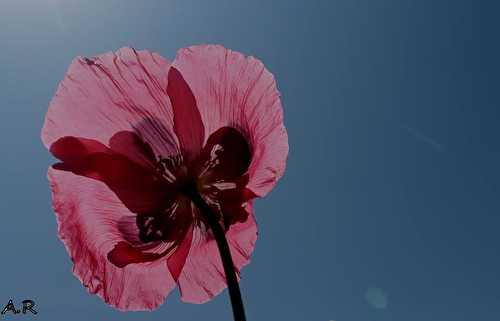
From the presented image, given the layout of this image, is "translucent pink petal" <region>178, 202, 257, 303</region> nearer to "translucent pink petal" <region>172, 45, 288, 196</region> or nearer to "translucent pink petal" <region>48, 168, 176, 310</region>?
"translucent pink petal" <region>48, 168, 176, 310</region>

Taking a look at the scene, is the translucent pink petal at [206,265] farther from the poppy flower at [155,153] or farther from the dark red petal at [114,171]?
the dark red petal at [114,171]

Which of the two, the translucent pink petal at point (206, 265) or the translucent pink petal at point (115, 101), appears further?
the translucent pink petal at point (206, 265)

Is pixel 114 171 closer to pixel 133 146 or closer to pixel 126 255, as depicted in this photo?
pixel 133 146

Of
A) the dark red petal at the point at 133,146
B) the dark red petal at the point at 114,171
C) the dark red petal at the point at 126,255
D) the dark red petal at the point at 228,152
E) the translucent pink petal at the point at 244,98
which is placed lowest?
the dark red petal at the point at 126,255

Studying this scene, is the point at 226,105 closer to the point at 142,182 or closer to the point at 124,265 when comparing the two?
the point at 142,182

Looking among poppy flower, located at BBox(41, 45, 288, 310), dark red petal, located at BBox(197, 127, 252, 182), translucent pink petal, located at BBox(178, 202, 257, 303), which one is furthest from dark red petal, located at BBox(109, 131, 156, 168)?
translucent pink petal, located at BBox(178, 202, 257, 303)

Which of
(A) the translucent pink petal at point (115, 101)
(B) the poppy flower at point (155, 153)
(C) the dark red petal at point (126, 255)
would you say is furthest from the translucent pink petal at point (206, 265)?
(A) the translucent pink petal at point (115, 101)

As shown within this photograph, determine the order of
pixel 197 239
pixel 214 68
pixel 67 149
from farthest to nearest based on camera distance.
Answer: pixel 197 239
pixel 214 68
pixel 67 149

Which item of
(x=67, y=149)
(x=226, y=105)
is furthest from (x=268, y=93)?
(x=67, y=149)
